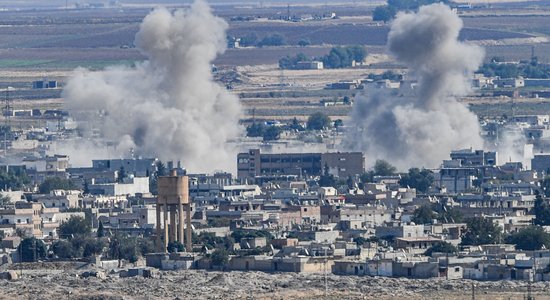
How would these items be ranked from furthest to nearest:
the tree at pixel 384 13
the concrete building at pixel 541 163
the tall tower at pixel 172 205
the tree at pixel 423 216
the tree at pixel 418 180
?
1. the tree at pixel 384 13
2. the concrete building at pixel 541 163
3. the tree at pixel 418 180
4. the tree at pixel 423 216
5. the tall tower at pixel 172 205

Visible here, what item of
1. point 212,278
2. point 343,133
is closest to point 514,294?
point 212,278

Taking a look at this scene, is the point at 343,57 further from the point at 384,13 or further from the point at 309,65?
the point at 384,13

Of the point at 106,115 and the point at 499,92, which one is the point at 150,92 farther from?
the point at 499,92

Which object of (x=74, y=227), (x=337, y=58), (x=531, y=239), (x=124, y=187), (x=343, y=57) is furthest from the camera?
(x=343, y=57)

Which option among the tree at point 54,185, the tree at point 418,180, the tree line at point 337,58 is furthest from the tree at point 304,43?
the tree at point 54,185

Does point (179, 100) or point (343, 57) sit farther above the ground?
point (343, 57)

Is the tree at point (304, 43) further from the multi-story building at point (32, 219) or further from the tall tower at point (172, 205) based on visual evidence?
the tall tower at point (172, 205)

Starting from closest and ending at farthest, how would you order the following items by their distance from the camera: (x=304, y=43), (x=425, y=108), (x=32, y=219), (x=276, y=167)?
(x=32, y=219) → (x=425, y=108) → (x=276, y=167) → (x=304, y=43)

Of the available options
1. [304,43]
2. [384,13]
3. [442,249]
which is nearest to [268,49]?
[304,43]
